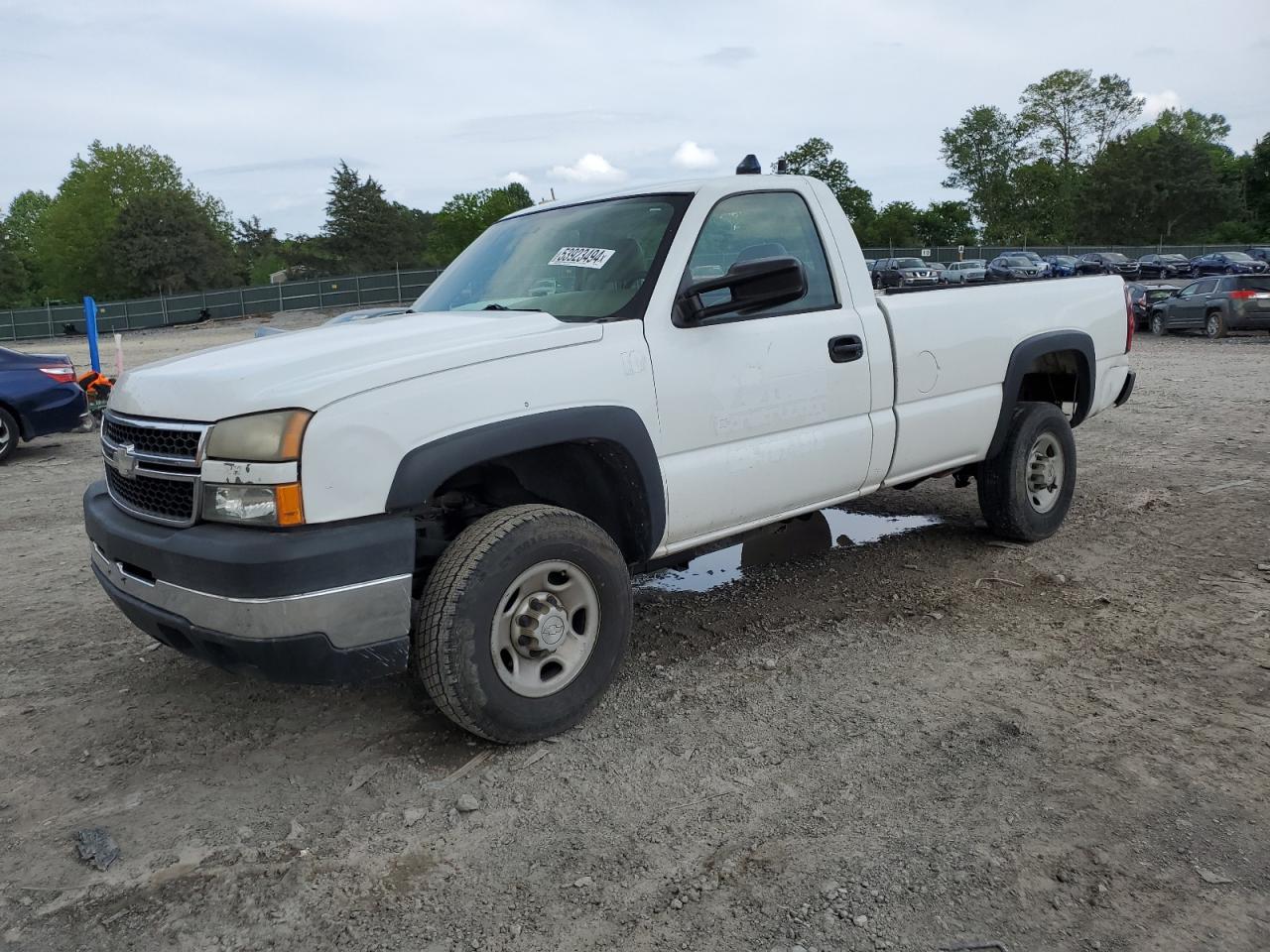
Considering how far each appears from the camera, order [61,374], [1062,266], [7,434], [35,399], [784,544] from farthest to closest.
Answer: [1062,266]
[61,374]
[35,399]
[7,434]
[784,544]

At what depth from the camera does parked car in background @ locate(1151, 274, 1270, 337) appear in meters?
20.4

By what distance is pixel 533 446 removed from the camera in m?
3.35

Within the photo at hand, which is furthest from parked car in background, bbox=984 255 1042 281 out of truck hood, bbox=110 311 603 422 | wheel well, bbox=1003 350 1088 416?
truck hood, bbox=110 311 603 422

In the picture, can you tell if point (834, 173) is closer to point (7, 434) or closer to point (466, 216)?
point (466, 216)

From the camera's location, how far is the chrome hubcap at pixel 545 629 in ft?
11.1

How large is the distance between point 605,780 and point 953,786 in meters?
1.11

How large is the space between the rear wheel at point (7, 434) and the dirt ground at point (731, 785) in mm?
6106

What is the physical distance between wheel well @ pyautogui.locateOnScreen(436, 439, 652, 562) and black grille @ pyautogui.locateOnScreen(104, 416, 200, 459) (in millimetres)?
867

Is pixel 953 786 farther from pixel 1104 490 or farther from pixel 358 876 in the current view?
pixel 1104 490

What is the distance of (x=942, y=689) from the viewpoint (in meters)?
3.90

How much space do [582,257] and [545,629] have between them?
1552 mm

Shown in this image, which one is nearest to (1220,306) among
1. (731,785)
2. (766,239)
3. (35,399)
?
(766,239)

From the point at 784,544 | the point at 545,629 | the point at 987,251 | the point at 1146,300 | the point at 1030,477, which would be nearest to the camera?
the point at 545,629

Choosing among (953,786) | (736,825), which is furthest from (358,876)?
(953,786)
